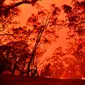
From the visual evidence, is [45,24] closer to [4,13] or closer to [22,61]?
[22,61]

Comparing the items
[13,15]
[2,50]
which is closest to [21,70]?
[2,50]

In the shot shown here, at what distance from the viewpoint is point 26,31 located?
28203mm

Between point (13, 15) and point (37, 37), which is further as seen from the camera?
point (37, 37)

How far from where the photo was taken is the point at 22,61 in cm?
2955

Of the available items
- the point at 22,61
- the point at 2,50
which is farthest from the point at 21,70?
the point at 2,50

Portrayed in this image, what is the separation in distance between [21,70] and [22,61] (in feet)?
3.61

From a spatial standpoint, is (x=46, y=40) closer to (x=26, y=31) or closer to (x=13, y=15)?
(x=26, y=31)

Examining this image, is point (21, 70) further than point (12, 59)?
Yes

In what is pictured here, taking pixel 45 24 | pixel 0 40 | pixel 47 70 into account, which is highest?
pixel 45 24

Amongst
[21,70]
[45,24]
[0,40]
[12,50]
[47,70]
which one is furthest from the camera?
[47,70]

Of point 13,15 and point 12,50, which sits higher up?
point 13,15

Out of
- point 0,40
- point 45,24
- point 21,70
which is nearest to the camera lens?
point 0,40

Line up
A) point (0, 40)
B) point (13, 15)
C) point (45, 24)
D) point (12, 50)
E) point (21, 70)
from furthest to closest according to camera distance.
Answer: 1. point (21, 70)
2. point (45, 24)
3. point (12, 50)
4. point (0, 40)
5. point (13, 15)

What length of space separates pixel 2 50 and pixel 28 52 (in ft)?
16.8
